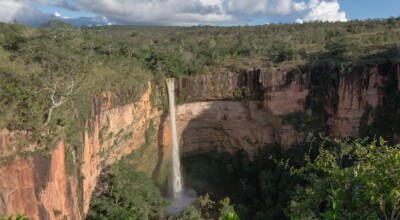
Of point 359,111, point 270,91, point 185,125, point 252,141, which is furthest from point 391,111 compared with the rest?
point 185,125

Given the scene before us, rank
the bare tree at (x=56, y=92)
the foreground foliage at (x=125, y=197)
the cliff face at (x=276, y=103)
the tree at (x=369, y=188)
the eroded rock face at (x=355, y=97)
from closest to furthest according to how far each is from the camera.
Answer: the tree at (x=369, y=188) < the bare tree at (x=56, y=92) < the foreground foliage at (x=125, y=197) < the eroded rock face at (x=355, y=97) < the cliff face at (x=276, y=103)

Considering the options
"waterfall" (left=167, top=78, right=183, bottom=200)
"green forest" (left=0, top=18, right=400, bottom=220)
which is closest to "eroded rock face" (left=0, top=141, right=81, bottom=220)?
"green forest" (left=0, top=18, right=400, bottom=220)

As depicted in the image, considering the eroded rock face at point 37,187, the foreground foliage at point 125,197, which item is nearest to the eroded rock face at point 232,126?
the foreground foliage at point 125,197

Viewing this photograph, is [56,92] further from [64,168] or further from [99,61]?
[99,61]

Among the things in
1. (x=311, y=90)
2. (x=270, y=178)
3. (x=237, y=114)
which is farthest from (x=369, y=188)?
(x=237, y=114)

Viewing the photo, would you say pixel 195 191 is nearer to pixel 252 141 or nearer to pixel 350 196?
pixel 252 141

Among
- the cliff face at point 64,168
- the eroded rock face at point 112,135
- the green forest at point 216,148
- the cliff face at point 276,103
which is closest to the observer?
the green forest at point 216,148

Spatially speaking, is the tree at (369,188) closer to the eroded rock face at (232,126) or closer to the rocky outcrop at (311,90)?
the rocky outcrop at (311,90)

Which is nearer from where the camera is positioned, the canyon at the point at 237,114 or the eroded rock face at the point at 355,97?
the canyon at the point at 237,114
